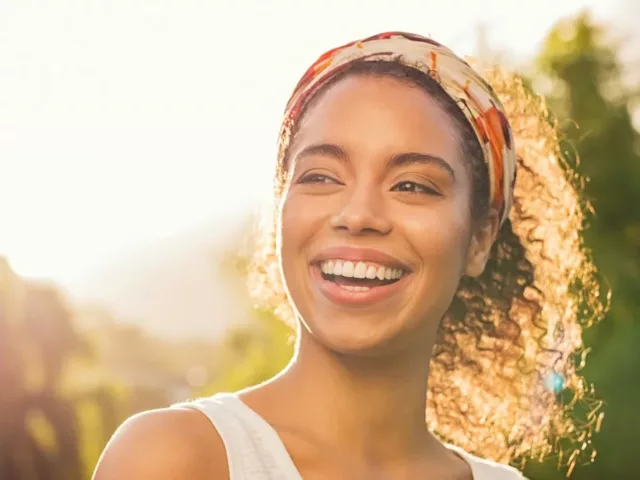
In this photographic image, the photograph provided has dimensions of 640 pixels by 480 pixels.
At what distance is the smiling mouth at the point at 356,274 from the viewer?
6.24ft

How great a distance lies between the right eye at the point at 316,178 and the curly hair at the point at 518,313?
69 cm

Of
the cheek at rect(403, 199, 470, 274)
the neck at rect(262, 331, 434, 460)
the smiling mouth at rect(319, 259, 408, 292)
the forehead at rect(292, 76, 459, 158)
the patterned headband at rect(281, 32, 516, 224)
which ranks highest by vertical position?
the patterned headband at rect(281, 32, 516, 224)

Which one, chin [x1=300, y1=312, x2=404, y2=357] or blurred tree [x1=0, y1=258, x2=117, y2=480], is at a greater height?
chin [x1=300, y1=312, x2=404, y2=357]

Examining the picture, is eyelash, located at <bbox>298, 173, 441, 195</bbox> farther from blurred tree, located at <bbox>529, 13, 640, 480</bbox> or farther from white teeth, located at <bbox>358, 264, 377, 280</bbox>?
blurred tree, located at <bbox>529, 13, 640, 480</bbox>

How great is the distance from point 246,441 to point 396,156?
59cm

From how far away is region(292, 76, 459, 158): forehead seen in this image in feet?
6.39

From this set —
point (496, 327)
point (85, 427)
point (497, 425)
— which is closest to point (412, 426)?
point (496, 327)

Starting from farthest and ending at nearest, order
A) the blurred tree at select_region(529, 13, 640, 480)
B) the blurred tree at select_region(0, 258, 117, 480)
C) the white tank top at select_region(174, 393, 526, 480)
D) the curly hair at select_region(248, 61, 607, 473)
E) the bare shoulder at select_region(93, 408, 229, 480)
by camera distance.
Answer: the blurred tree at select_region(0, 258, 117, 480), the blurred tree at select_region(529, 13, 640, 480), the curly hair at select_region(248, 61, 607, 473), the white tank top at select_region(174, 393, 526, 480), the bare shoulder at select_region(93, 408, 229, 480)

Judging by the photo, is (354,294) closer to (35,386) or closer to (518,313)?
(518,313)

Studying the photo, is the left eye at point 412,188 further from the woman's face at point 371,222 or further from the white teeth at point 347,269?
the white teeth at point 347,269

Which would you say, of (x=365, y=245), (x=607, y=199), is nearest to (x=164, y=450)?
(x=365, y=245)

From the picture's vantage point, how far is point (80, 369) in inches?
369

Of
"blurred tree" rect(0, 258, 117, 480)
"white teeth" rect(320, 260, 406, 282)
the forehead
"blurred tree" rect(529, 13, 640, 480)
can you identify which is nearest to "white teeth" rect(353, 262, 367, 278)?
"white teeth" rect(320, 260, 406, 282)

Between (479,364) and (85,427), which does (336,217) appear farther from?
(85,427)
